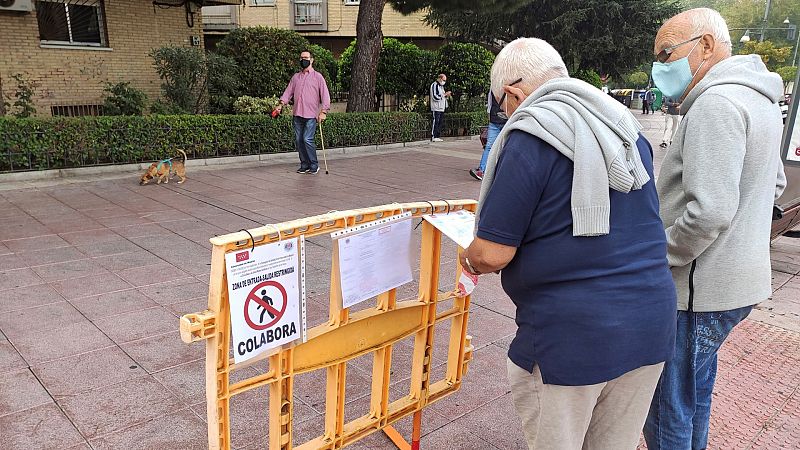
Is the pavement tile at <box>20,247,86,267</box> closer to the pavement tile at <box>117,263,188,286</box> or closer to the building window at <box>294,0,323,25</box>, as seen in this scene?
the pavement tile at <box>117,263,188,286</box>

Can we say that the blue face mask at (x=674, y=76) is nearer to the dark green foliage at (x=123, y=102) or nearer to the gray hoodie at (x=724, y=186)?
the gray hoodie at (x=724, y=186)

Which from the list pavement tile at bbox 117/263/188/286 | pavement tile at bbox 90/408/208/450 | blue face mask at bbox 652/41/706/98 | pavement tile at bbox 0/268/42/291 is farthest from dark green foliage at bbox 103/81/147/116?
blue face mask at bbox 652/41/706/98

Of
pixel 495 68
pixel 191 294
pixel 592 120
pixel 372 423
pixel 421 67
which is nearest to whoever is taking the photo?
pixel 592 120

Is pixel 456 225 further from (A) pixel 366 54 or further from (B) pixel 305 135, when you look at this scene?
(A) pixel 366 54

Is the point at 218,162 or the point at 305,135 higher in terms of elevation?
the point at 305,135

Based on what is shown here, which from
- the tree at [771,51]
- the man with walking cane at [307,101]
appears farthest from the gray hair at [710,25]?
the tree at [771,51]

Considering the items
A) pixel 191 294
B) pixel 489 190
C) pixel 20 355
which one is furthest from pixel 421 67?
pixel 489 190

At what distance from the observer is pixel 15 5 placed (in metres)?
11.2

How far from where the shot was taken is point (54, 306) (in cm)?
411

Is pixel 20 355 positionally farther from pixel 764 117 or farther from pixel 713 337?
pixel 764 117

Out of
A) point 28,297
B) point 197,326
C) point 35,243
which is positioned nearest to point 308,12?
point 35,243

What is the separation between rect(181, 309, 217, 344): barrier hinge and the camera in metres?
1.69

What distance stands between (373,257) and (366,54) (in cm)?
1172

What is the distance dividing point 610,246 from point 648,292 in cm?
20
